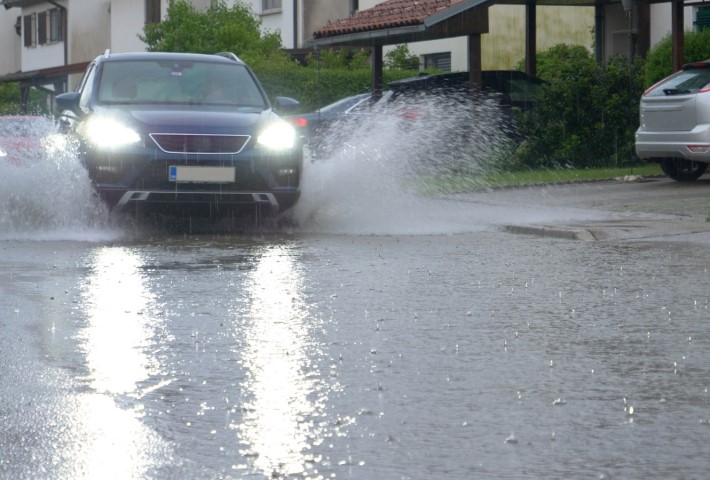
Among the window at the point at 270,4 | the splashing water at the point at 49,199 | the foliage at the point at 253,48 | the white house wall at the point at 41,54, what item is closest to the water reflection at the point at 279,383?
the splashing water at the point at 49,199

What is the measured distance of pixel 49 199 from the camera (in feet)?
42.4

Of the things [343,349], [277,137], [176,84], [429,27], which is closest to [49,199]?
[176,84]

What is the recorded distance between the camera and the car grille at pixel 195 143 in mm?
12562

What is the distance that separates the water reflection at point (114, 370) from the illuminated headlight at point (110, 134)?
244 centimetres

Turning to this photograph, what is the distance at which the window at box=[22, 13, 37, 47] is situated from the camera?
61.8 meters

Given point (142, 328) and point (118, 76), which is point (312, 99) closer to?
point (118, 76)

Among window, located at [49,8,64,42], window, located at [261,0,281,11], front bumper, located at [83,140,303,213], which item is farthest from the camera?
window, located at [49,8,64,42]

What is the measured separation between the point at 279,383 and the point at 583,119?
16.6 metres

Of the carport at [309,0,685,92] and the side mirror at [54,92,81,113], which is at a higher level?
the carport at [309,0,685,92]

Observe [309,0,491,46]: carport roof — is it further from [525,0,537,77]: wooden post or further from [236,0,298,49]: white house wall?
[236,0,298,49]: white house wall

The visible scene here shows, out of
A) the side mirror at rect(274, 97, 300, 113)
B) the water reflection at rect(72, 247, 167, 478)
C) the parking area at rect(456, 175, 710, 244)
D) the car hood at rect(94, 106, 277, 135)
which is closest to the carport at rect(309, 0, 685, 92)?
the parking area at rect(456, 175, 710, 244)

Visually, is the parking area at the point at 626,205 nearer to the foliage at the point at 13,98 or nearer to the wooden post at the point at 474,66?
the wooden post at the point at 474,66

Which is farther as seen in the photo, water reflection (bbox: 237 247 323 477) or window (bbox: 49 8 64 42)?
window (bbox: 49 8 64 42)

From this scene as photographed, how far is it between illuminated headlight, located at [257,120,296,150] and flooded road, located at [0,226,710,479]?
2.17m
